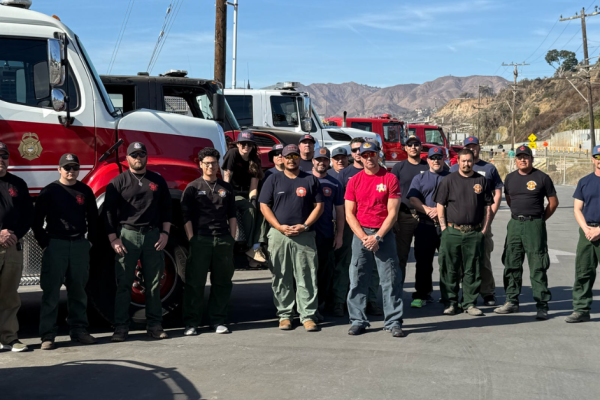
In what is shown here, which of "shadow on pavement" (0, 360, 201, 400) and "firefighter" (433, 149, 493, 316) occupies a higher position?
"firefighter" (433, 149, 493, 316)

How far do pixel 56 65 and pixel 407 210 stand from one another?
15.0ft

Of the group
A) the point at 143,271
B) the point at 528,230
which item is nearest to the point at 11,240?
the point at 143,271

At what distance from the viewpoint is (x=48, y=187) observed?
6949mm

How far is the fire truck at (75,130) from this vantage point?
7156 millimetres

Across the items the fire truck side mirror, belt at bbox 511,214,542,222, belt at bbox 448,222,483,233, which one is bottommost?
belt at bbox 448,222,483,233

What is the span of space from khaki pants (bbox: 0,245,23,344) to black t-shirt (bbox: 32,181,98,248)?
32 centimetres

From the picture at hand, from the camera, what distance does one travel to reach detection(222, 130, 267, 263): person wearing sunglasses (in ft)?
27.4

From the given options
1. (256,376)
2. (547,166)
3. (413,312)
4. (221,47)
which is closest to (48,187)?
(256,376)

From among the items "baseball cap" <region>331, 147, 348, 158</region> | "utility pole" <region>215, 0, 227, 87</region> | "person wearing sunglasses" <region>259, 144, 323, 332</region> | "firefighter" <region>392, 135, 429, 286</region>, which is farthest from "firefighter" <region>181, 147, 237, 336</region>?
"utility pole" <region>215, 0, 227, 87</region>

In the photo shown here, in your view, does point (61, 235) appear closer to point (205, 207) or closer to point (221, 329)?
point (205, 207)

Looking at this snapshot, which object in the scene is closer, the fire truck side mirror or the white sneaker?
the fire truck side mirror

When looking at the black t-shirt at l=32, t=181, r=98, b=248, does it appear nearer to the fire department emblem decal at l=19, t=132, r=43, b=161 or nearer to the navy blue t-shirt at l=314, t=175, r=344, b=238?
the fire department emblem decal at l=19, t=132, r=43, b=161

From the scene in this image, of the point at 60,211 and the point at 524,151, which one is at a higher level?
the point at 524,151

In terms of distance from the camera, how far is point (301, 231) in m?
7.84
